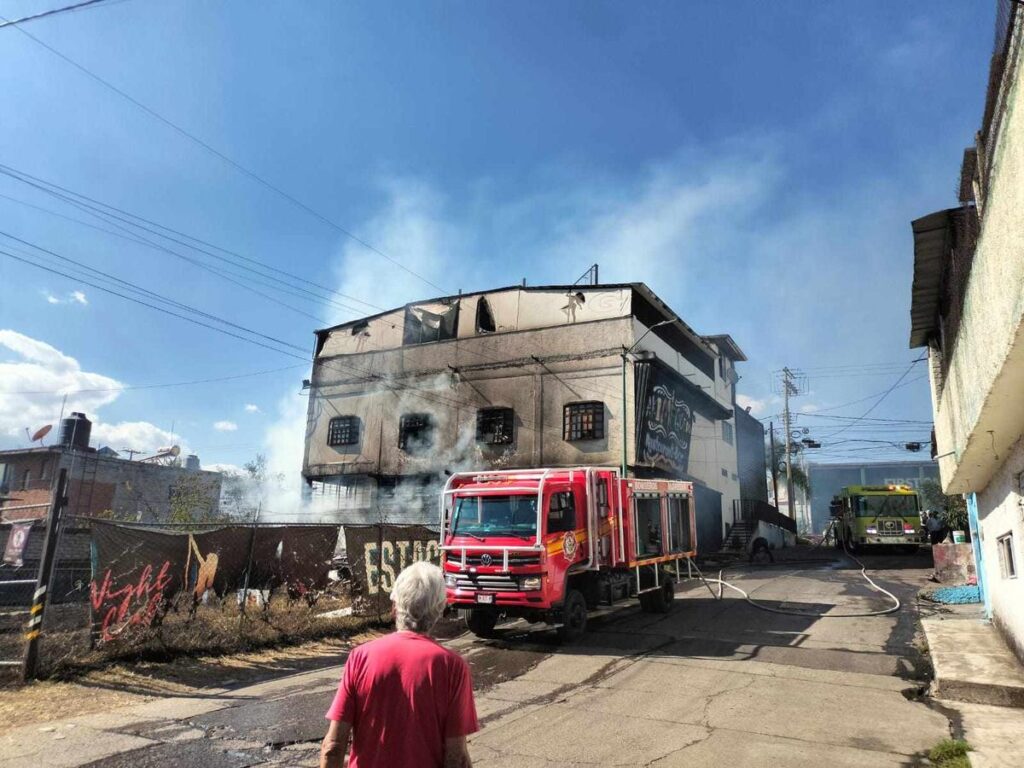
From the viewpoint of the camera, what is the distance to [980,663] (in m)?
7.58

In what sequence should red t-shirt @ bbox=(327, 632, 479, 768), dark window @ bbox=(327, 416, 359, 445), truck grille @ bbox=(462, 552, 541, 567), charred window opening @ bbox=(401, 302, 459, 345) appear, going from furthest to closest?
dark window @ bbox=(327, 416, 359, 445) < charred window opening @ bbox=(401, 302, 459, 345) < truck grille @ bbox=(462, 552, 541, 567) < red t-shirt @ bbox=(327, 632, 479, 768)

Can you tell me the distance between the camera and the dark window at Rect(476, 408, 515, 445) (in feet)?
92.8

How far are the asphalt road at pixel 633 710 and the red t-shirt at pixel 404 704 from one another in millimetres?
3048

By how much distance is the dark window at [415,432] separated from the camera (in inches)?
1201

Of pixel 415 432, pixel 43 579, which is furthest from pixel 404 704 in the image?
pixel 415 432

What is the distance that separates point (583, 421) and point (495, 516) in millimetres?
16369

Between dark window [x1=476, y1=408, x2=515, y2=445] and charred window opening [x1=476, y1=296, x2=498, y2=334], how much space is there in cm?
417

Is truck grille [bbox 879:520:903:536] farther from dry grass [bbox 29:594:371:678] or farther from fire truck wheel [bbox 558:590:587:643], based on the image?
dry grass [bbox 29:594:371:678]

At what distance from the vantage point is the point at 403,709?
2443mm

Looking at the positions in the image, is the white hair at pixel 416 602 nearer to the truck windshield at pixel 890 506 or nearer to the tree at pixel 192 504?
the tree at pixel 192 504

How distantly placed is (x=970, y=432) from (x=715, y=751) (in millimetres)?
4207

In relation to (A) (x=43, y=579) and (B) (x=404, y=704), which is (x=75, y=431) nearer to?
(A) (x=43, y=579)

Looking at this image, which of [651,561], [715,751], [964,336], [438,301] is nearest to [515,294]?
[438,301]

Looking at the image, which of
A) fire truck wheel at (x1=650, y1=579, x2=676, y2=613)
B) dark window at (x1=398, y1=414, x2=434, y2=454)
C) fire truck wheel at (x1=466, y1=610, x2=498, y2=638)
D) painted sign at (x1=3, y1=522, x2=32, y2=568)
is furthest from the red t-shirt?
dark window at (x1=398, y1=414, x2=434, y2=454)
